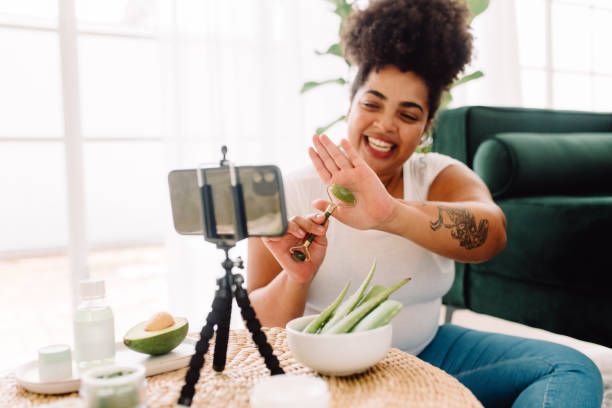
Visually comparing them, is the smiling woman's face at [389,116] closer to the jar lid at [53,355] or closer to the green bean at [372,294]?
the green bean at [372,294]

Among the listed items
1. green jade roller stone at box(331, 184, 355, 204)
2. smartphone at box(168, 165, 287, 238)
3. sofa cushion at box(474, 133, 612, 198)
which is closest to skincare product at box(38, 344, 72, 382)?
smartphone at box(168, 165, 287, 238)

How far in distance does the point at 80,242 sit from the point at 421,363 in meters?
1.77

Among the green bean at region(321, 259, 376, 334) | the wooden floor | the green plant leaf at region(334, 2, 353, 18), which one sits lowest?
the wooden floor

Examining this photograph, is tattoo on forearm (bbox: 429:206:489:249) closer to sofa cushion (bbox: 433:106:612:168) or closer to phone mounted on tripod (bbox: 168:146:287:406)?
phone mounted on tripod (bbox: 168:146:287:406)

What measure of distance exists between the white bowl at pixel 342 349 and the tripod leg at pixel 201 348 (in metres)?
0.11

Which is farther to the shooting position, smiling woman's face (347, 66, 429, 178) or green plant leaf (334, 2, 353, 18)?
green plant leaf (334, 2, 353, 18)

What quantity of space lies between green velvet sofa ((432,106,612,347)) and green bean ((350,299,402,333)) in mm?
1099

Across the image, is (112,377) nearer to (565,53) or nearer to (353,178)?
(353,178)

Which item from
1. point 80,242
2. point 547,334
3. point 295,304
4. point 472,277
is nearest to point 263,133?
point 80,242

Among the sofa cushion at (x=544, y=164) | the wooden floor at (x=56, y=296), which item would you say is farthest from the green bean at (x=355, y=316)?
the wooden floor at (x=56, y=296)

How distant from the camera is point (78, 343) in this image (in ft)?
2.31

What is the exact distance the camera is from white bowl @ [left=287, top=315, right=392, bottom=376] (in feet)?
2.07

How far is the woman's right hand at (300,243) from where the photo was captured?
782 millimetres

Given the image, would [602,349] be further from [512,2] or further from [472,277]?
[512,2]
